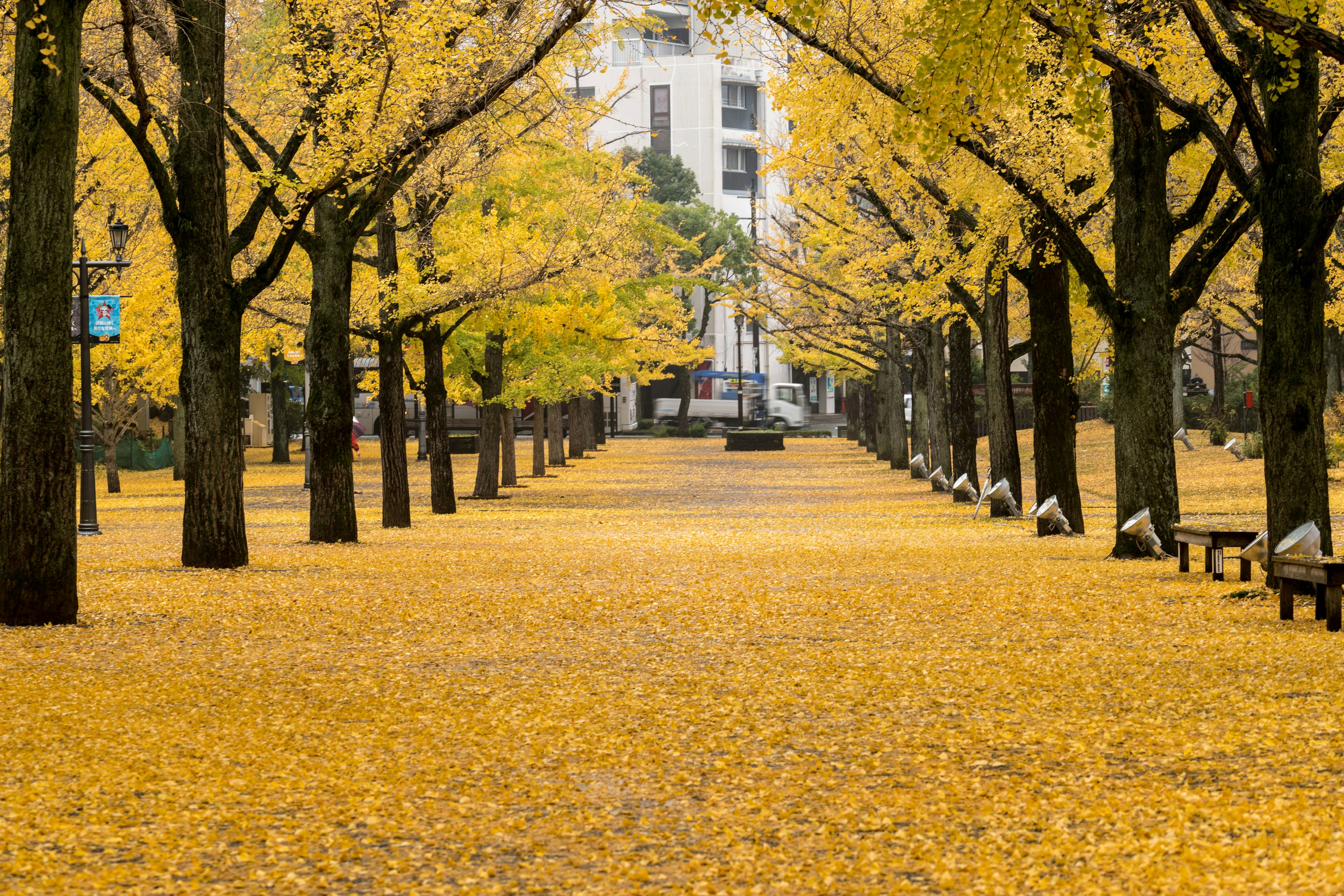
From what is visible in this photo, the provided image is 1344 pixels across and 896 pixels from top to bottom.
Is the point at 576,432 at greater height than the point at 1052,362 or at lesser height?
lesser

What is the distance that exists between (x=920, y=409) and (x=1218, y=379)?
12211 millimetres

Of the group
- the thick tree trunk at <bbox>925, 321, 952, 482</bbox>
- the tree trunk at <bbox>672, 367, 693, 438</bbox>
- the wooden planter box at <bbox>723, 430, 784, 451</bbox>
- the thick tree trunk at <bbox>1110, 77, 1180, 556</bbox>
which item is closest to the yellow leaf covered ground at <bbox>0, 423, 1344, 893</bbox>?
the thick tree trunk at <bbox>1110, 77, 1180, 556</bbox>

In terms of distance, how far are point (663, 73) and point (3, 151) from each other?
69.3 metres

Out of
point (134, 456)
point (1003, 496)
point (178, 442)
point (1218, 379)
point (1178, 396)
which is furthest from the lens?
point (134, 456)

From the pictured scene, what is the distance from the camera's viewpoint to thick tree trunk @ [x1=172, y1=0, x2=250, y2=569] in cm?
1525

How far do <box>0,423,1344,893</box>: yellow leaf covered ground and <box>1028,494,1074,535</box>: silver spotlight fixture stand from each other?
4.03 m

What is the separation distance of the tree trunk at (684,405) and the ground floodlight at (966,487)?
142ft

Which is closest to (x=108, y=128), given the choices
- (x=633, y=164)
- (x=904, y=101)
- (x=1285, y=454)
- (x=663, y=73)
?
(x=633, y=164)

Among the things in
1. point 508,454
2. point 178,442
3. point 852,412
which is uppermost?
point 852,412

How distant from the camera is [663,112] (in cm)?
8888

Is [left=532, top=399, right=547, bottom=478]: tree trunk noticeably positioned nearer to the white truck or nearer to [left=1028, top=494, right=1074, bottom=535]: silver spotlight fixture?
[left=1028, top=494, right=1074, bottom=535]: silver spotlight fixture

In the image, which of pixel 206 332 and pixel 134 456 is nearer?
pixel 206 332

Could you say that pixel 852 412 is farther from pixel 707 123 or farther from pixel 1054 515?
pixel 1054 515

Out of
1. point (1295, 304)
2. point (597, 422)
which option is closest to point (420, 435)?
point (597, 422)
